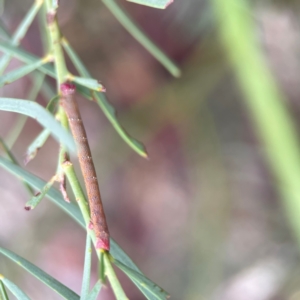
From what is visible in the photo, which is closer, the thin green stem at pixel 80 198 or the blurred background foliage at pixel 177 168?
the thin green stem at pixel 80 198

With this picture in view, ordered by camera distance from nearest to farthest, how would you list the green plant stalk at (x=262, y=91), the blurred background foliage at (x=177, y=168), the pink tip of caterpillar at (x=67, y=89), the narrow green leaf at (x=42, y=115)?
the narrow green leaf at (x=42, y=115) < the pink tip of caterpillar at (x=67, y=89) < the green plant stalk at (x=262, y=91) < the blurred background foliage at (x=177, y=168)

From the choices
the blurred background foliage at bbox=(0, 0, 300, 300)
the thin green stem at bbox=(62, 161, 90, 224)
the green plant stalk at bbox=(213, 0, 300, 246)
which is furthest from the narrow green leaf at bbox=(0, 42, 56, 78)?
the blurred background foliage at bbox=(0, 0, 300, 300)

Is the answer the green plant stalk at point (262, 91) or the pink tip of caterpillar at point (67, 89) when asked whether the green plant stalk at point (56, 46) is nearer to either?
the pink tip of caterpillar at point (67, 89)

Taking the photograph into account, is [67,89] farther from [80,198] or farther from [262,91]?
[262,91]

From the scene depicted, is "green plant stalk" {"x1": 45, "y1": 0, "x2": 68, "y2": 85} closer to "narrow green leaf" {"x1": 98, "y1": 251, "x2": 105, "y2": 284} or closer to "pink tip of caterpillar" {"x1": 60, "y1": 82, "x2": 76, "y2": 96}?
"pink tip of caterpillar" {"x1": 60, "y1": 82, "x2": 76, "y2": 96}

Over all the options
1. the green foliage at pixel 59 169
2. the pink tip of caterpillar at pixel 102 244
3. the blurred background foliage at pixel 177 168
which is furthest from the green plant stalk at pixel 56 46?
the blurred background foliage at pixel 177 168

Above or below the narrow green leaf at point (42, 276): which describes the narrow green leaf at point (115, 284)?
above

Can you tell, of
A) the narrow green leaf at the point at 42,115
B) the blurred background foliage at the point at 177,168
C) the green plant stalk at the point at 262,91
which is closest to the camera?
the narrow green leaf at the point at 42,115
